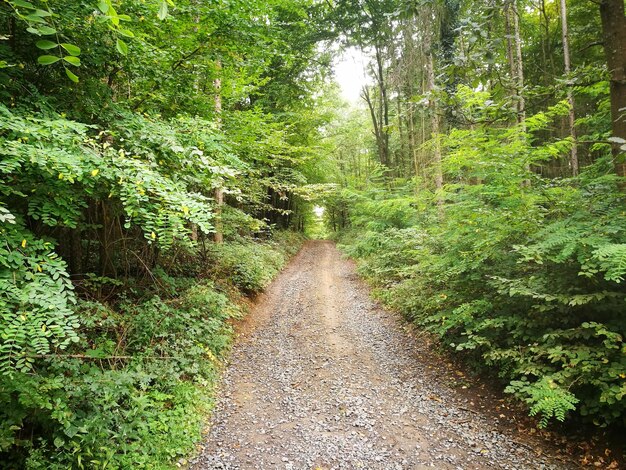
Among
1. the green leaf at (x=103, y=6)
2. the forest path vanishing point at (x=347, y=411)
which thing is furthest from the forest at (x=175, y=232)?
the forest path vanishing point at (x=347, y=411)

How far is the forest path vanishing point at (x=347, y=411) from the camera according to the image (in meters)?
3.82

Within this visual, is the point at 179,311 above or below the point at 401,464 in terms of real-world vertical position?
above

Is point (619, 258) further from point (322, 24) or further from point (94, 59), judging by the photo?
point (322, 24)

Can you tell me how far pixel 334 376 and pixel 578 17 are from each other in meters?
16.5

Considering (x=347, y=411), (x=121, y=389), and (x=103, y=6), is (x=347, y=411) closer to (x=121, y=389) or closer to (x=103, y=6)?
(x=121, y=389)

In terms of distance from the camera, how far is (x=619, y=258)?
3.07 m

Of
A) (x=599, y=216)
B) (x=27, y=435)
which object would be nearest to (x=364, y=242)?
(x=599, y=216)

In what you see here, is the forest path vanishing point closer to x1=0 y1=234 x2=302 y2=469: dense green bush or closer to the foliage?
x1=0 y1=234 x2=302 y2=469: dense green bush

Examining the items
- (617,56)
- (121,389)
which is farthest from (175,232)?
(617,56)

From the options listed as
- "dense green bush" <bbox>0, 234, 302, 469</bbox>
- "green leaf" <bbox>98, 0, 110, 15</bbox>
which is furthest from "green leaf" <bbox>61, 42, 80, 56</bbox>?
"dense green bush" <bbox>0, 234, 302, 469</bbox>

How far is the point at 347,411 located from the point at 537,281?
3235 millimetres

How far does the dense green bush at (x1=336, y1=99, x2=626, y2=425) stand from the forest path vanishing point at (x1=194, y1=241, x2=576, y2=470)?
76 cm

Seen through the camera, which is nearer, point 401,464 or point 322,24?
point 401,464

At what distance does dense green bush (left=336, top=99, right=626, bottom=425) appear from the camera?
3.53m
